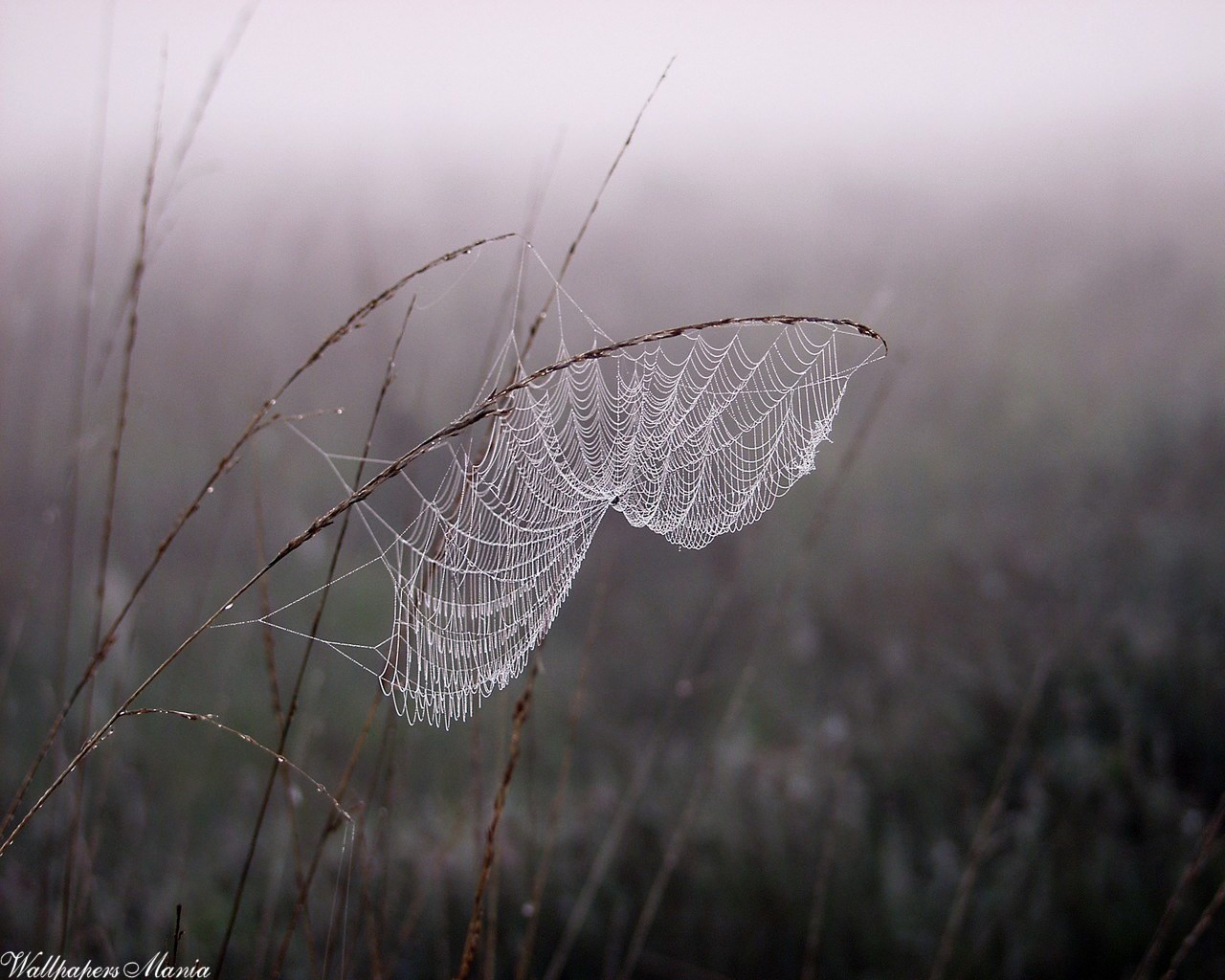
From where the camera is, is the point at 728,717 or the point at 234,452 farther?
the point at 728,717

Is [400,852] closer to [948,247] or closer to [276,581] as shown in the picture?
[276,581]

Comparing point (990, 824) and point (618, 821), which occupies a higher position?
point (990, 824)

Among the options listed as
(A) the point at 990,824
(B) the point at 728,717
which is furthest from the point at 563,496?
(A) the point at 990,824

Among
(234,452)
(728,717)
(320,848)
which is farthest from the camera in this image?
(728,717)

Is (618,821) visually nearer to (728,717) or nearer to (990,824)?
(728,717)

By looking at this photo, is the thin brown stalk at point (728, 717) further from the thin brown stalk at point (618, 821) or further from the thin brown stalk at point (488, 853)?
the thin brown stalk at point (488, 853)

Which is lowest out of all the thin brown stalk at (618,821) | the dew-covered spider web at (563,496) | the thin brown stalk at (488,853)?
the thin brown stalk at (618,821)

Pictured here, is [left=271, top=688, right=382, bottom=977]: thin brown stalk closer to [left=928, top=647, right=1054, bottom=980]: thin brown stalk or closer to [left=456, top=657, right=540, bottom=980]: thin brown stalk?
[left=456, top=657, right=540, bottom=980]: thin brown stalk

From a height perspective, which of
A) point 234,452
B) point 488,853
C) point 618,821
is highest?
point 234,452

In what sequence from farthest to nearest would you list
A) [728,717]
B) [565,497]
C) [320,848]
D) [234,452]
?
[728,717] → [565,497] → [320,848] → [234,452]

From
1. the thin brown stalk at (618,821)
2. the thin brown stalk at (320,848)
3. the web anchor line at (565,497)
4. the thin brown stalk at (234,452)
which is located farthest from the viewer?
the thin brown stalk at (618,821)

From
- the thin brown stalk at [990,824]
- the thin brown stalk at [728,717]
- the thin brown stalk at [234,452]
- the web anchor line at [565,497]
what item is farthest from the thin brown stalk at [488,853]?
the thin brown stalk at [990,824]

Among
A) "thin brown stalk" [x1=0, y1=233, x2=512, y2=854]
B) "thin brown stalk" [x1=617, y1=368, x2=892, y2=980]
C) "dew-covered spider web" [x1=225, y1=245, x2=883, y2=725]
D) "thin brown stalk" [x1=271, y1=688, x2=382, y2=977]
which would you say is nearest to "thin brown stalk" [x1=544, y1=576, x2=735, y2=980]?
"thin brown stalk" [x1=617, y1=368, x2=892, y2=980]
